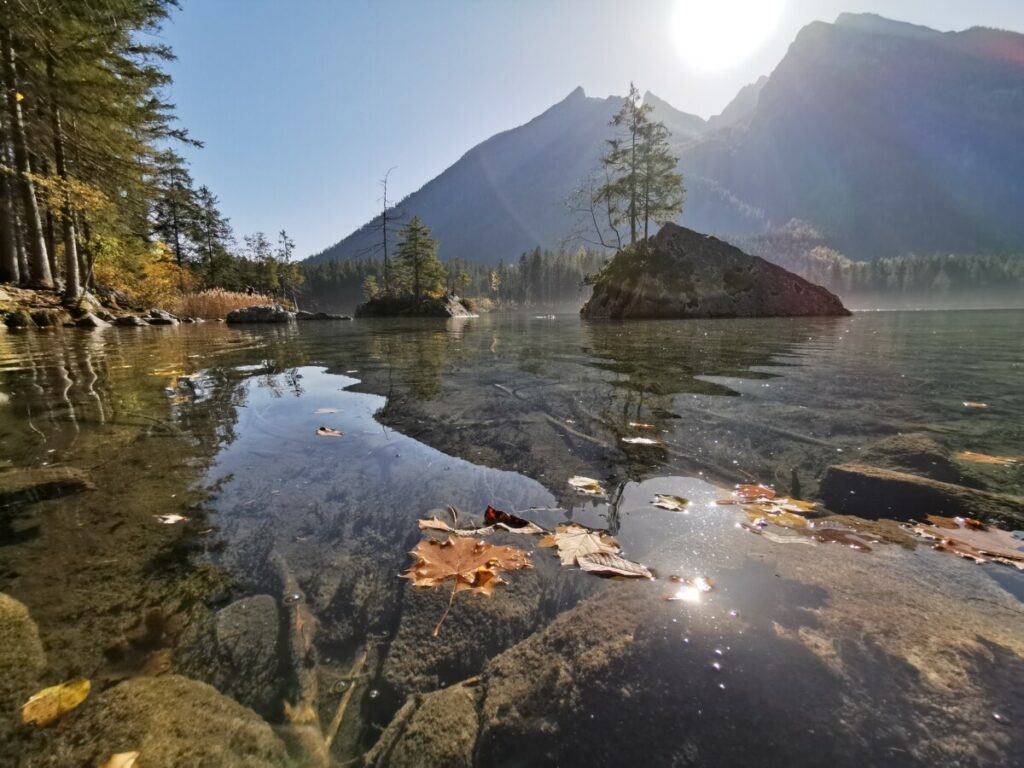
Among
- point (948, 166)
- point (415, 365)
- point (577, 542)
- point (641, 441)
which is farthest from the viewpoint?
point (948, 166)

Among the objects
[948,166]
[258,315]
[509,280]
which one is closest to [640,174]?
[258,315]

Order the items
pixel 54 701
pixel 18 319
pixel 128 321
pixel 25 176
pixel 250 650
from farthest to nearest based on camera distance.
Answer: pixel 128 321, pixel 25 176, pixel 18 319, pixel 250 650, pixel 54 701

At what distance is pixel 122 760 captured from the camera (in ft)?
2.56

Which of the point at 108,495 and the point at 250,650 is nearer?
the point at 250,650

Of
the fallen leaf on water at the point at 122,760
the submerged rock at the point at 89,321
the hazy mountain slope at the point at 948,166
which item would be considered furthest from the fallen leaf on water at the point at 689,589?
the hazy mountain slope at the point at 948,166

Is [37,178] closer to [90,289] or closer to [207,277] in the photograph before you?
[90,289]

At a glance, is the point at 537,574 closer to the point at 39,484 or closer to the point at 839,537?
the point at 839,537

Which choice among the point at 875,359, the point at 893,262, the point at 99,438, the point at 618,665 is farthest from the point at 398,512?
the point at 893,262

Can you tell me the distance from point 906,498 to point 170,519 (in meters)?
2.99

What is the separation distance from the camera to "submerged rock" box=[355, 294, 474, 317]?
98.4 feet

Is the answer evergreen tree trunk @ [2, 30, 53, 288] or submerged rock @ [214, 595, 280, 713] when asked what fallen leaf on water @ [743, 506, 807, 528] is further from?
evergreen tree trunk @ [2, 30, 53, 288]

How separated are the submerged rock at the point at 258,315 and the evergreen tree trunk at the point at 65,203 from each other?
291 inches

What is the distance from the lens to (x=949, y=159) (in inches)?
7407

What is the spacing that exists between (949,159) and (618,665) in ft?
905
